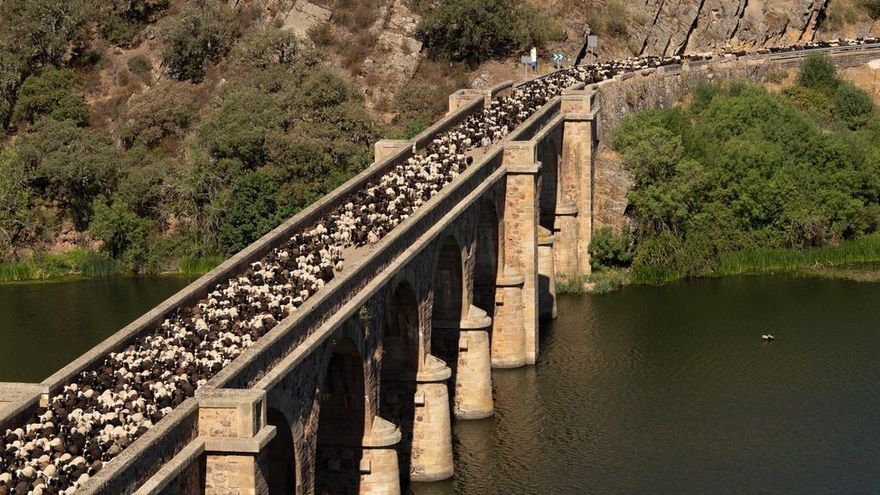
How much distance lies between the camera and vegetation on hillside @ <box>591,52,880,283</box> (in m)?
86.7

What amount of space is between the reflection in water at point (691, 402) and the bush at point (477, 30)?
3587 cm

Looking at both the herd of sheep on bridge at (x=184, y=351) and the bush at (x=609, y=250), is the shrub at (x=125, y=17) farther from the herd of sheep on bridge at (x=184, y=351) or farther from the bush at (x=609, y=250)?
the herd of sheep on bridge at (x=184, y=351)

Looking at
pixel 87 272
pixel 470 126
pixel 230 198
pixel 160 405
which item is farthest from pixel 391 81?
pixel 160 405

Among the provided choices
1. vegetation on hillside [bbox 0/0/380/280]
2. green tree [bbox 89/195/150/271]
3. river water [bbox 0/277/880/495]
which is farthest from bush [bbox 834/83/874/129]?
green tree [bbox 89/195/150/271]

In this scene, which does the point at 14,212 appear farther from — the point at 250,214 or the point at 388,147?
the point at 388,147

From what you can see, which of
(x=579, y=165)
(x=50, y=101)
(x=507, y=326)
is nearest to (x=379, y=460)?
(x=507, y=326)

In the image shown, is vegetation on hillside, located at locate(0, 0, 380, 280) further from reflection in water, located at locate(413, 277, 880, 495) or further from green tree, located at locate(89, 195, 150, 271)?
reflection in water, located at locate(413, 277, 880, 495)

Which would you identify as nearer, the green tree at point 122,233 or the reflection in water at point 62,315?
the reflection in water at point 62,315

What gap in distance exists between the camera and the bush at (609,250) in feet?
283

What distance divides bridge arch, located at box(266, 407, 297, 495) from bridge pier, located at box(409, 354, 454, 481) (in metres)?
11.5

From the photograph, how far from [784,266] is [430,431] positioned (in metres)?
39.1

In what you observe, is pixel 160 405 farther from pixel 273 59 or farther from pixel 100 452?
pixel 273 59

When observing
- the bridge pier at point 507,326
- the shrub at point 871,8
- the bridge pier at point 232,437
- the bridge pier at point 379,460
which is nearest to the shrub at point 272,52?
the bridge pier at point 507,326

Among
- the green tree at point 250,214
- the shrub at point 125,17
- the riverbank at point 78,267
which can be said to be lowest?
the riverbank at point 78,267
